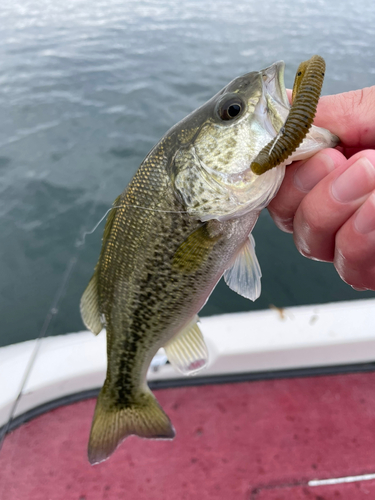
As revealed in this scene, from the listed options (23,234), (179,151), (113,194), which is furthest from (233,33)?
(179,151)

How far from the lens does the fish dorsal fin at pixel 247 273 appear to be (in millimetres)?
2006

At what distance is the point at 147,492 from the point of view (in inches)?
101

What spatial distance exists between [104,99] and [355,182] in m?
8.61

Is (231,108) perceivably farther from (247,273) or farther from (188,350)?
(188,350)

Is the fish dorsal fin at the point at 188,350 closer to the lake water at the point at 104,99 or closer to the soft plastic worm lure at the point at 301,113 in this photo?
the soft plastic worm lure at the point at 301,113

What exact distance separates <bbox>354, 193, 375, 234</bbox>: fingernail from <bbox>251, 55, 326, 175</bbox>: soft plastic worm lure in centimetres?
51

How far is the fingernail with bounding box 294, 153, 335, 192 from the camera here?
1811mm

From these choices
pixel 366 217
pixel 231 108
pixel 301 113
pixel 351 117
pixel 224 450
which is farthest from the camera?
pixel 224 450

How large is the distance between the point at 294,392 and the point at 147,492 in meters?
1.40

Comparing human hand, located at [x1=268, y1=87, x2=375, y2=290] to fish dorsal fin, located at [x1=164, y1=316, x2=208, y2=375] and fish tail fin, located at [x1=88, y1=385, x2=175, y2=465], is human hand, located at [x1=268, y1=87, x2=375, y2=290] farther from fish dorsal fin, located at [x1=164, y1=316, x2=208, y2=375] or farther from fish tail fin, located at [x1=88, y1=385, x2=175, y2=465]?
fish tail fin, located at [x1=88, y1=385, x2=175, y2=465]

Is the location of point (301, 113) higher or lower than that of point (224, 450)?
higher

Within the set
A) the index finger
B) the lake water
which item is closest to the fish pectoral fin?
the index finger

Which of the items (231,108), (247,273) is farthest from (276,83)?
(247,273)

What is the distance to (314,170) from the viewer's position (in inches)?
72.0
